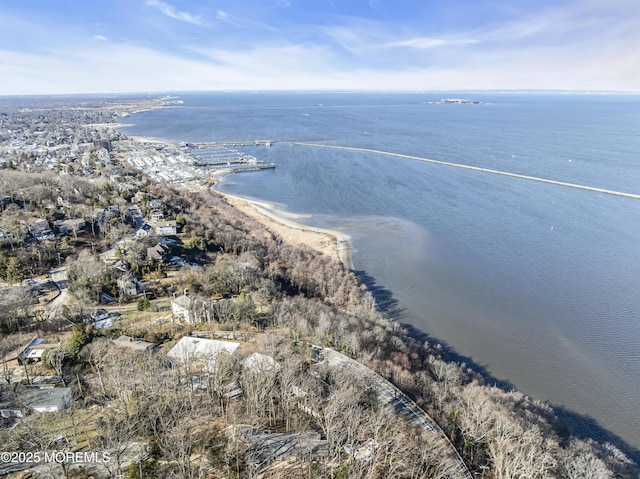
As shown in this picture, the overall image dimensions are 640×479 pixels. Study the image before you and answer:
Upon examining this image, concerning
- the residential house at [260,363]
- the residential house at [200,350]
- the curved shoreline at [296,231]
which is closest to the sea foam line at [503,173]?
the curved shoreline at [296,231]

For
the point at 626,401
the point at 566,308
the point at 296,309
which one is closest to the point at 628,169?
the point at 566,308

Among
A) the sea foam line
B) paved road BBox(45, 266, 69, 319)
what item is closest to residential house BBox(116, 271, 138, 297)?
paved road BBox(45, 266, 69, 319)

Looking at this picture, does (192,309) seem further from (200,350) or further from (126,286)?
(126,286)

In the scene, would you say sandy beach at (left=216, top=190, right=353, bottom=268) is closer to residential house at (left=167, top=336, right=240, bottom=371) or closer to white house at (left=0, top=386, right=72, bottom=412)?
residential house at (left=167, top=336, right=240, bottom=371)

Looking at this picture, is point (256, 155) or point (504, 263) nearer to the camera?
point (504, 263)

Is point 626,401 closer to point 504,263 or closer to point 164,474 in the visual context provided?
point 504,263

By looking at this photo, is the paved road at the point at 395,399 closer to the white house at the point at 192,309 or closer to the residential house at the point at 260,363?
the residential house at the point at 260,363

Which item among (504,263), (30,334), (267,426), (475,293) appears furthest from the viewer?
(504,263)
